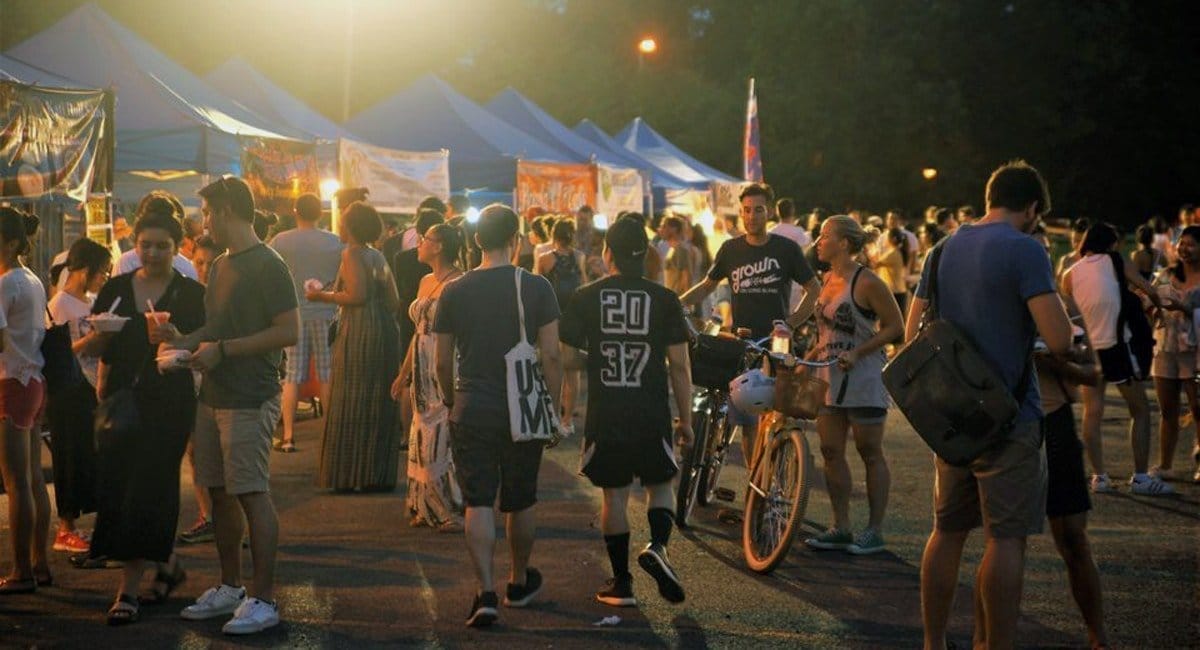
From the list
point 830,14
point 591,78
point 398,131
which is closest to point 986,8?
point 830,14

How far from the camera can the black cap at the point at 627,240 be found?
690cm

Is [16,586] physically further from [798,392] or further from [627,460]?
[798,392]

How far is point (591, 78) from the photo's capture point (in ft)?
179

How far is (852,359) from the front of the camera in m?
7.90

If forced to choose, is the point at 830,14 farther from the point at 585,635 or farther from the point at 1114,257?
the point at 585,635

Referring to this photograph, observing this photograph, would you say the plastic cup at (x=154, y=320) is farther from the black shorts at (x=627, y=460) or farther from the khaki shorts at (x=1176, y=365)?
the khaki shorts at (x=1176, y=365)

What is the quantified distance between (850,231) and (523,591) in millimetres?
2671

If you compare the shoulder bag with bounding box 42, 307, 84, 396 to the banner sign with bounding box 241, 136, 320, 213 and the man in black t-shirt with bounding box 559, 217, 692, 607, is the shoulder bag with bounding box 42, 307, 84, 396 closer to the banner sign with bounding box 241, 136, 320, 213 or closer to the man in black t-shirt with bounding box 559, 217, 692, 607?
the man in black t-shirt with bounding box 559, 217, 692, 607

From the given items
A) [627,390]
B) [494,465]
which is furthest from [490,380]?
[627,390]

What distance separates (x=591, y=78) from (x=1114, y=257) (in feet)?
149

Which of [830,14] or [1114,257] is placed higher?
[830,14]

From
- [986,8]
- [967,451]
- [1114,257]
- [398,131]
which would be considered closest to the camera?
[967,451]

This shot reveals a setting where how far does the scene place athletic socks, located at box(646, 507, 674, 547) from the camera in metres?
6.95

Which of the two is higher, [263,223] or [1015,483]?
[263,223]
